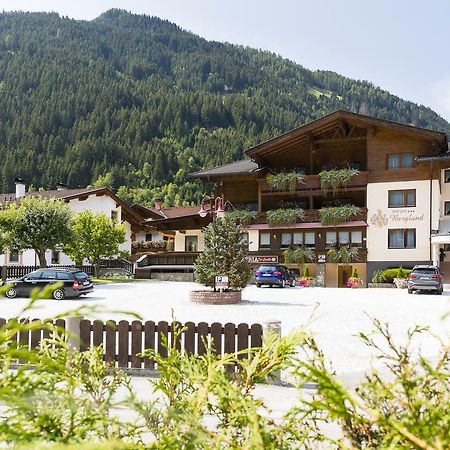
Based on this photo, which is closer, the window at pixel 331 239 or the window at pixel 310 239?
the window at pixel 331 239

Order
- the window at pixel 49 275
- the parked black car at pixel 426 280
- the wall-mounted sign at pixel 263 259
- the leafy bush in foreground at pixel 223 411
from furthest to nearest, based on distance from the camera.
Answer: the wall-mounted sign at pixel 263 259
the parked black car at pixel 426 280
the window at pixel 49 275
the leafy bush in foreground at pixel 223 411

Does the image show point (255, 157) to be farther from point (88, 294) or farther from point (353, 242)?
point (88, 294)

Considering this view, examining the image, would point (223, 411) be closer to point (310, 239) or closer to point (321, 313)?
point (321, 313)

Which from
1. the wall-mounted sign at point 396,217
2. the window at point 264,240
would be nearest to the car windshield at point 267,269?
the window at point 264,240

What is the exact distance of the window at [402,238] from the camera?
1681 inches

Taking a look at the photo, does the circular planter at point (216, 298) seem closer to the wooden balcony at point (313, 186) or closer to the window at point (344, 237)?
the window at point (344, 237)

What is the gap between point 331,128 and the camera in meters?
46.7

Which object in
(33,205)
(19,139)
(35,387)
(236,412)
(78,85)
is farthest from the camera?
(78,85)

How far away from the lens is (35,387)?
157 centimetres

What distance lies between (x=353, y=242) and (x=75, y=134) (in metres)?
138

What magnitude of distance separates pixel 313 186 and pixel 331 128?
547 cm

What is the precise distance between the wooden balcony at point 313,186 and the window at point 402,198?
2.36m

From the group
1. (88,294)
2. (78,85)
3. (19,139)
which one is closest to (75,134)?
(19,139)

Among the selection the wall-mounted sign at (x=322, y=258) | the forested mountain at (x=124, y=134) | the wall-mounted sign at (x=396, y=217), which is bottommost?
the wall-mounted sign at (x=322, y=258)
